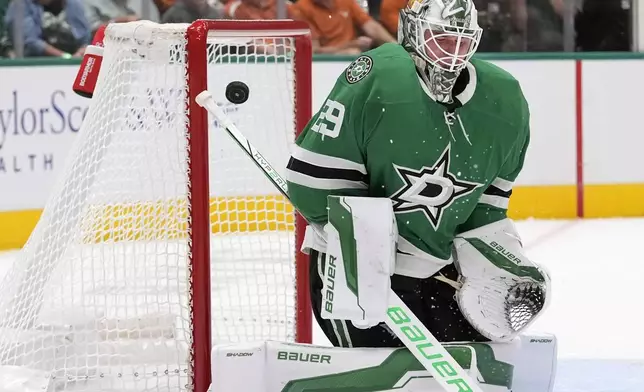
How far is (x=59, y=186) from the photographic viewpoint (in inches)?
96.1

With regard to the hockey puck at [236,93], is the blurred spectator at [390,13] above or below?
below

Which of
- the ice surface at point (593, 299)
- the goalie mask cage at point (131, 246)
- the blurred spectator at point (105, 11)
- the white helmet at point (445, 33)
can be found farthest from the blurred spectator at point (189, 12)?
the white helmet at point (445, 33)

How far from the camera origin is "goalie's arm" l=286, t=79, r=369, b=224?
1790mm

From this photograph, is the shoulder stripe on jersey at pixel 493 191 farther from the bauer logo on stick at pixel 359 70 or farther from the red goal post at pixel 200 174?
the red goal post at pixel 200 174

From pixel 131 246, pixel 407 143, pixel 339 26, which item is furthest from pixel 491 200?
pixel 339 26

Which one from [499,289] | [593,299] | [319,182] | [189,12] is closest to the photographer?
[319,182]

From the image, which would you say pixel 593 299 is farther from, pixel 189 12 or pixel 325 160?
pixel 189 12

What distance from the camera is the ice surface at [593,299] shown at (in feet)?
8.77

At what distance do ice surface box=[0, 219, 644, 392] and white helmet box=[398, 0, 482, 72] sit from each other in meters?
1.06

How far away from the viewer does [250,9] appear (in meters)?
4.85

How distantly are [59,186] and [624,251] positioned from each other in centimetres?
259

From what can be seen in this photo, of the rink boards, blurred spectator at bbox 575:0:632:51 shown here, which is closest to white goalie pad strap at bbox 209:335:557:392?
the rink boards

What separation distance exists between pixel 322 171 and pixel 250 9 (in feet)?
10.3

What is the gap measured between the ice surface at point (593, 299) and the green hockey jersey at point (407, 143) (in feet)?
2.79
